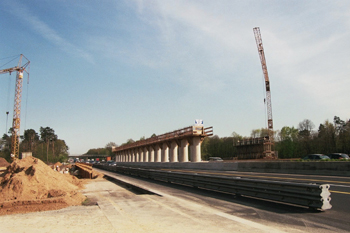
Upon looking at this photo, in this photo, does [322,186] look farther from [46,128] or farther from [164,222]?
[46,128]

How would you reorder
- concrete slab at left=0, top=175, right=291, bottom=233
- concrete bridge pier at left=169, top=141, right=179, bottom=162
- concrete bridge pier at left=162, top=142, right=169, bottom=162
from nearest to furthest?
1. concrete slab at left=0, top=175, right=291, bottom=233
2. concrete bridge pier at left=169, top=141, right=179, bottom=162
3. concrete bridge pier at left=162, top=142, right=169, bottom=162

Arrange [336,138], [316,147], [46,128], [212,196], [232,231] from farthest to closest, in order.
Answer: [46,128], [316,147], [336,138], [212,196], [232,231]

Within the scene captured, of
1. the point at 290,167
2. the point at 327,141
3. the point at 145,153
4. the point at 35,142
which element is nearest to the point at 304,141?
the point at 327,141

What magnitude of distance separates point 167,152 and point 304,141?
2633 inches

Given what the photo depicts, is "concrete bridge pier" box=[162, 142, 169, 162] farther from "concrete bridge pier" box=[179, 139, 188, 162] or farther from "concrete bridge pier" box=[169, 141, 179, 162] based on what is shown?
"concrete bridge pier" box=[179, 139, 188, 162]

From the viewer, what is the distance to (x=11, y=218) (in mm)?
8195

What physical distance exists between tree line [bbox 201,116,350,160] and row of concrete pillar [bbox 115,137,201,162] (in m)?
43.7

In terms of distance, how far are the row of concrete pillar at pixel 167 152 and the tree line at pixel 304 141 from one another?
43.7 meters

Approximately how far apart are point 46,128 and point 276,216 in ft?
623

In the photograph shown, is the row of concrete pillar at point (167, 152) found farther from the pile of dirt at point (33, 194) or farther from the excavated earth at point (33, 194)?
the pile of dirt at point (33, 194)

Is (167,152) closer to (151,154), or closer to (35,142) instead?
(151,154)

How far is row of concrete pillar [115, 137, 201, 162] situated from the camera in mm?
39719

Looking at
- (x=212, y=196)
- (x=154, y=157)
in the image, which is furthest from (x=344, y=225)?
(x=154, y=157)

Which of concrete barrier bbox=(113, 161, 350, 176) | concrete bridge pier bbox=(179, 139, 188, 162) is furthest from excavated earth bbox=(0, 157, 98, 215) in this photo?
concrete bridge pier bbox=(179, 139, 188, 162)
